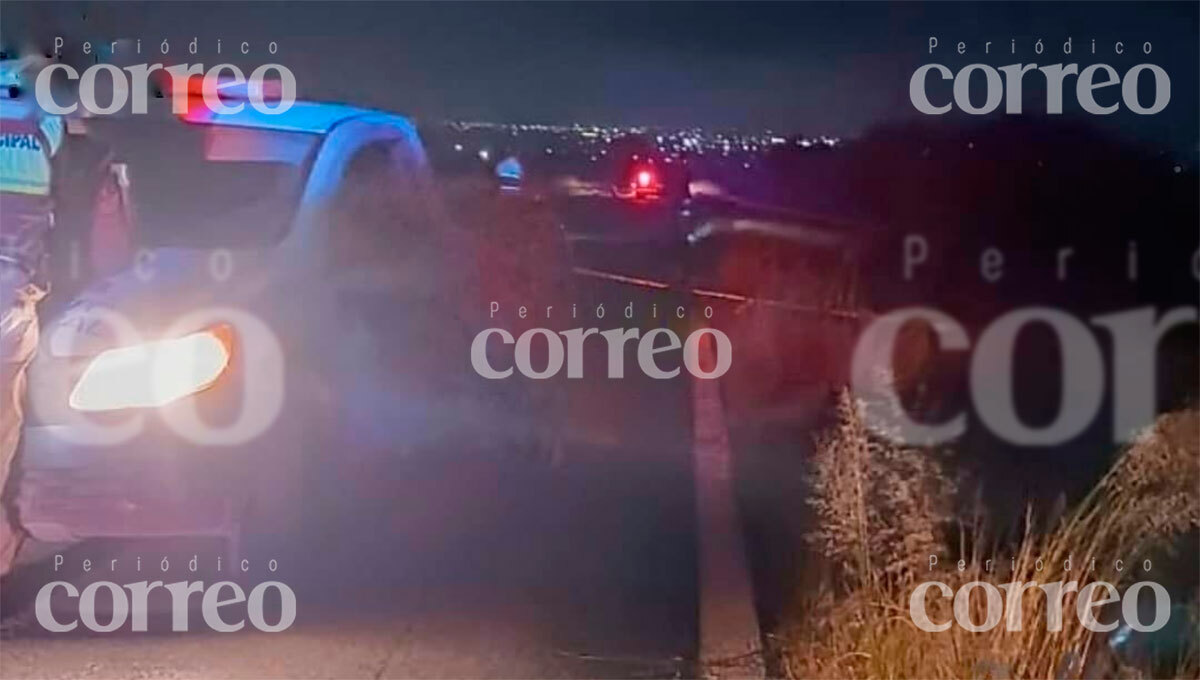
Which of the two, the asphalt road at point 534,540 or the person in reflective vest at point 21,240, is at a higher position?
the person in reflective vest at point 21,240

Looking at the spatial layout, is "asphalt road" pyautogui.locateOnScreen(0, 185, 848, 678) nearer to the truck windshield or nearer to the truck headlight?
the truck headlight

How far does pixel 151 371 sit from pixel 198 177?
1.39ft

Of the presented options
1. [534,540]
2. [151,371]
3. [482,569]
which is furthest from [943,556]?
[151,371]

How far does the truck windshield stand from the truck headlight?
0.69 ft

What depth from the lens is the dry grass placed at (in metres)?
3.13

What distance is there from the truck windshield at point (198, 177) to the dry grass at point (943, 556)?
4.33 ft

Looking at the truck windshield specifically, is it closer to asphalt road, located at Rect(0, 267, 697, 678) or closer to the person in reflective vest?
the person in reflective vest

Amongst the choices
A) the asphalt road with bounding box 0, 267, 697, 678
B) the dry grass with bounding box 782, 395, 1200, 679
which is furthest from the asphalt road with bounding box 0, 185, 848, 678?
the dry grass with bounding box 782, 395, 1200, 679

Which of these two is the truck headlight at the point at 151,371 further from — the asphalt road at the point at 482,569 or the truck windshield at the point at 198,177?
the asphalt road at the point at 482,569

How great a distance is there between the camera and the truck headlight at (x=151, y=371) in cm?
311

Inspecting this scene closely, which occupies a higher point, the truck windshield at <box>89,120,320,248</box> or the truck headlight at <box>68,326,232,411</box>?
the truck windshield at <box>89,120,320,248</box>

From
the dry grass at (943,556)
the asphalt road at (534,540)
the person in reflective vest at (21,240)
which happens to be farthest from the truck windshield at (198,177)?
the dry grass at (943,556)

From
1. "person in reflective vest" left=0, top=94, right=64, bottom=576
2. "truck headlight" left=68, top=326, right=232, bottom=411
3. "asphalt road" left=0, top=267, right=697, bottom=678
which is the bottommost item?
"asphalt road" left=0, top=267, right=697, bottom=678

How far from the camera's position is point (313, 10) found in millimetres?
3154
